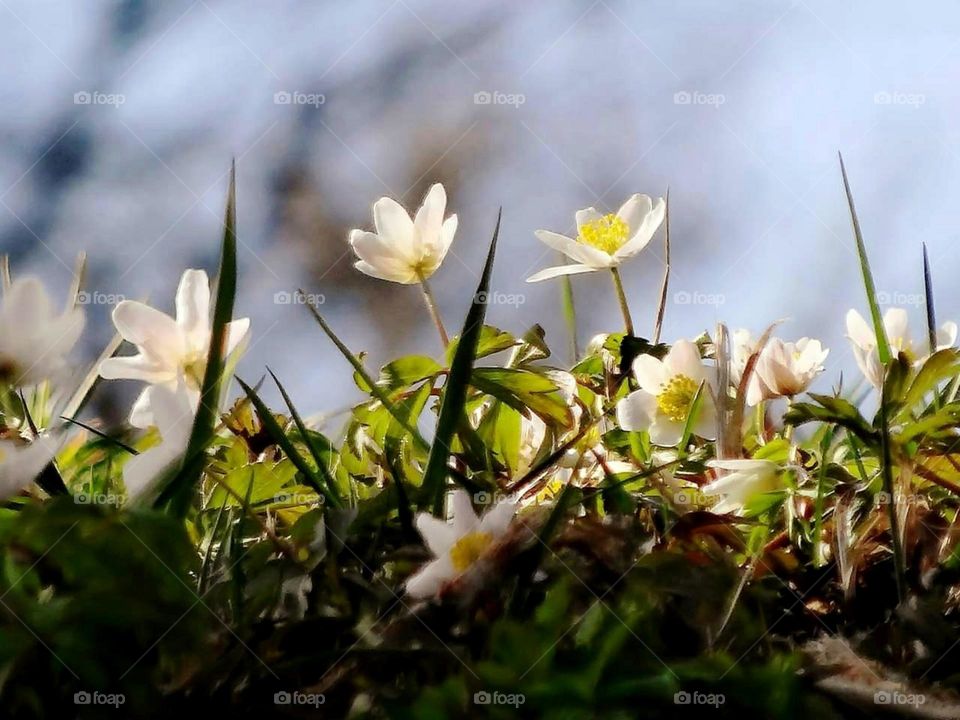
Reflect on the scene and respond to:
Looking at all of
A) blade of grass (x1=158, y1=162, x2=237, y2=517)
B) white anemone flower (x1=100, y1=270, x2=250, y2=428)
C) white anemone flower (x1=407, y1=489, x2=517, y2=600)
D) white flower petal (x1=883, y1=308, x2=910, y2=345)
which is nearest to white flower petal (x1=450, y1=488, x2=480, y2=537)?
white anemone flower (x1=407, y1=489, x2=517, y2=600)

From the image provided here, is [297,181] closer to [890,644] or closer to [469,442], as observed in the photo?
[469,442]

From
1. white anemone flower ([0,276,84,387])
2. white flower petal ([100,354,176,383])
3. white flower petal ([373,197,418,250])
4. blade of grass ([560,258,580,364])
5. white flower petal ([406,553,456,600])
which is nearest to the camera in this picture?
white flower petal ([406,553,456,600])

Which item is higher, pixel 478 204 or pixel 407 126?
pixel 407 126

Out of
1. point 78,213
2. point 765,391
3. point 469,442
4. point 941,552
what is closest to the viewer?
point 941,552

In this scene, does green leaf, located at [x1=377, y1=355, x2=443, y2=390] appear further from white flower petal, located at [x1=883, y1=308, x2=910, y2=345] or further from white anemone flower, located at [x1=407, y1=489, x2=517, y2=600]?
white flower petal, located at [x1=883, y1=308, x2=910, y2=345]

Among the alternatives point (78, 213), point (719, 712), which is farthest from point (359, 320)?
point (719, 712)

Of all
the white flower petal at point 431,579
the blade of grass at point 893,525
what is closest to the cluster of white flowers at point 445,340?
the white flower petal at point 431,579
